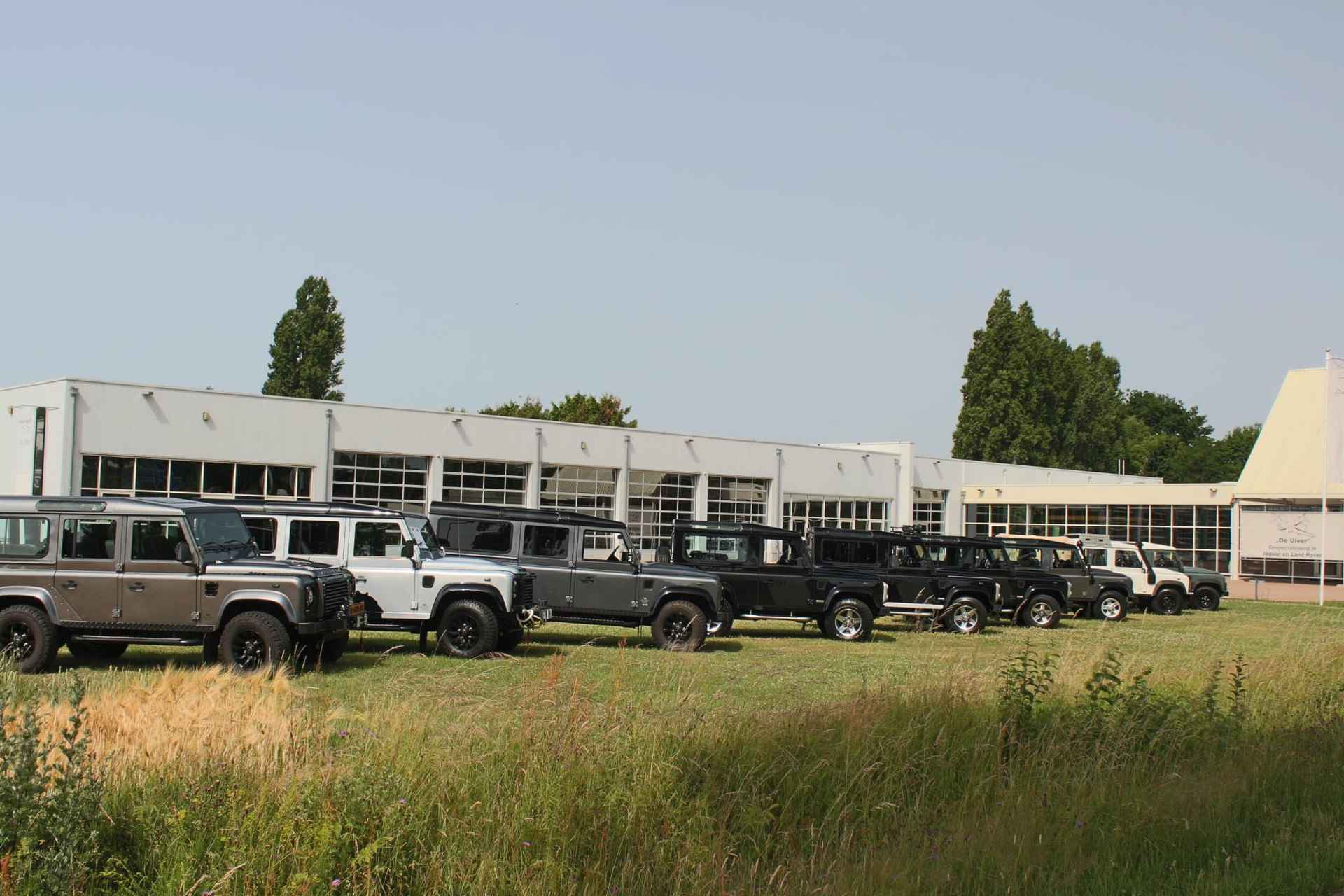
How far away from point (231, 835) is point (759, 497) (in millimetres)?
40748

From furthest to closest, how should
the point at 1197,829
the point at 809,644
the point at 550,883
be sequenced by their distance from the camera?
the point at 809,644 < the point at 1197,829 < the point at 550,883

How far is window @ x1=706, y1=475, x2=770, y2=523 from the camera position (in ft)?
148

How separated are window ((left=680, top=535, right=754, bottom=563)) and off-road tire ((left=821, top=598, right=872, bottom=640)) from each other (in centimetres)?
167

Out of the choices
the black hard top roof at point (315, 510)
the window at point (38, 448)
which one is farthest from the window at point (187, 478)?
the black hard top roof at point (315, 510)

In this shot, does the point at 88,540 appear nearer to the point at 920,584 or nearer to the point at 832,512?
the point at 920,584

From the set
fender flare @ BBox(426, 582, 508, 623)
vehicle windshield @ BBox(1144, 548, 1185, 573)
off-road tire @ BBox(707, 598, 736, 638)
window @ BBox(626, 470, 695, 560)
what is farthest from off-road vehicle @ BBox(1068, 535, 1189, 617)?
fender flare @ BBox(426, 582, 508, 623)

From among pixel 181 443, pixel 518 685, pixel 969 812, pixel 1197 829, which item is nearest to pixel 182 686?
pixel 518 685

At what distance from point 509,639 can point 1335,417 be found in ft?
105

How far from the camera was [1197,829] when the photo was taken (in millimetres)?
7363

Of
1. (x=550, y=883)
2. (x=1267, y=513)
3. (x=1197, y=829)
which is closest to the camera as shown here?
(x=550, y=883)

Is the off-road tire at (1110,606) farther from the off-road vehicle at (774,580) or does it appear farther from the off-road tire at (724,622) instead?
the off-road tire at (724,622)

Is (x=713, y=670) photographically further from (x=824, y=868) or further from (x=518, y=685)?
(x=824, y=868)

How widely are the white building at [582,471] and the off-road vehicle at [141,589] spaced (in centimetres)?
989

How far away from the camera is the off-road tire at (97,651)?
49.1ft
